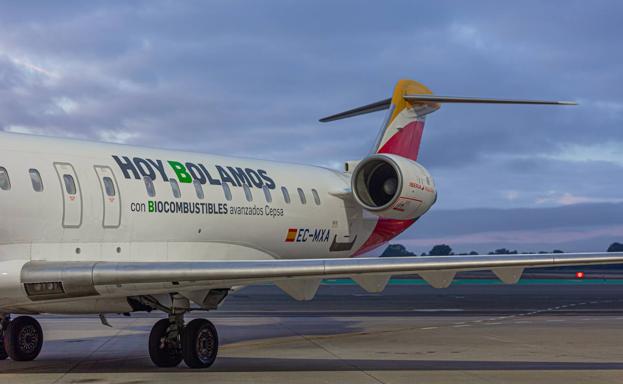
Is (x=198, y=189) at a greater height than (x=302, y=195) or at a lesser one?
lesser

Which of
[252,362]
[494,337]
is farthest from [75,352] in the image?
[494,337]

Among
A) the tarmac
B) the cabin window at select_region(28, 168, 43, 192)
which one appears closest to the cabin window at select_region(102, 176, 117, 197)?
the cabin window at select_region(28, 168, 43, 192)

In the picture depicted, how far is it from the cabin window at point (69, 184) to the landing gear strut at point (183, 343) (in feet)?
8.50

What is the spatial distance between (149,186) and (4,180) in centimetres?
279

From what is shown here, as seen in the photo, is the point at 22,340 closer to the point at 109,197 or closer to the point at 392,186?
the point at 109,197

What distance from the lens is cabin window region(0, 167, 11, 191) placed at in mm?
12383

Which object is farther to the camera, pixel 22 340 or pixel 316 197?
pixel 316 197

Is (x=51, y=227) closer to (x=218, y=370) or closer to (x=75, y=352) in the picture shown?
(x=218, y=370)

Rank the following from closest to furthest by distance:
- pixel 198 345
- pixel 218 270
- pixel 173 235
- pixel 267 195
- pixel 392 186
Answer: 1. pixel 218 270
2. pixel 198 345
3. pixel 173 235
4. pixel 267 195
5. pixel 392 186

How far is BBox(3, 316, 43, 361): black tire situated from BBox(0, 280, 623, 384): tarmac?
0.78 ft

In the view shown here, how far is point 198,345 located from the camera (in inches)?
563

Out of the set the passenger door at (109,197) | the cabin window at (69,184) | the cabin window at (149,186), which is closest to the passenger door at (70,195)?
the cabin window at (69,184)

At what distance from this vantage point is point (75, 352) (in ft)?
55.0

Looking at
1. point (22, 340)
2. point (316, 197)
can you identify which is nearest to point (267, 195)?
point (316, 197)
